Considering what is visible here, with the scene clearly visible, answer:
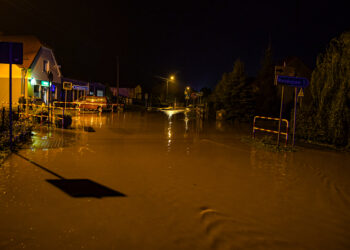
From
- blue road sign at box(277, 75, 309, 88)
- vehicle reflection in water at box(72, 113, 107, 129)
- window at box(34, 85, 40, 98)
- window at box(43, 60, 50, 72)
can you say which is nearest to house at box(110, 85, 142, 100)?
window at box(43, 60, 50, 72)

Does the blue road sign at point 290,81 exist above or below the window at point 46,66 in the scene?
below

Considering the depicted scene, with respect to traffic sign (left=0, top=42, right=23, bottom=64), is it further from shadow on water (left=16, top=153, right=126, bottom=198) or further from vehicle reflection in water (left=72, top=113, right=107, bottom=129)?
vehicle reflection in water (left=72, top=113, right=107, bottom=129)

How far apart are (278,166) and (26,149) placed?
7.65 metres

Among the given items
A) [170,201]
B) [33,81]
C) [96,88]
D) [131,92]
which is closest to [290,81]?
[170,201]

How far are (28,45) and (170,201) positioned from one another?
31650mm

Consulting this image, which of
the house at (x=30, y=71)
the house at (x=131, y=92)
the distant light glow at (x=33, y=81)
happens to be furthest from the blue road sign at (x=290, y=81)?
the house at (x=131, y=92)

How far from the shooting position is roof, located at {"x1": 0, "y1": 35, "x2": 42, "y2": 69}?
95.6ft

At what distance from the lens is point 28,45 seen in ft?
103

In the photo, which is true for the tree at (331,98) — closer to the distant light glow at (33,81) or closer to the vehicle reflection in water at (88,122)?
the vehicle reflection in water at (88,122)

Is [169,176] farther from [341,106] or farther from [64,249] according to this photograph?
[341,106]

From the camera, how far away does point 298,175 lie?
7.44 meters

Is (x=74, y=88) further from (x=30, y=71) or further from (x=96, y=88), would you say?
(x=96, y=88)

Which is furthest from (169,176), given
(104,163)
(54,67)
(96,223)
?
(54,67)

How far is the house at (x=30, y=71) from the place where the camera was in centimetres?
2800
